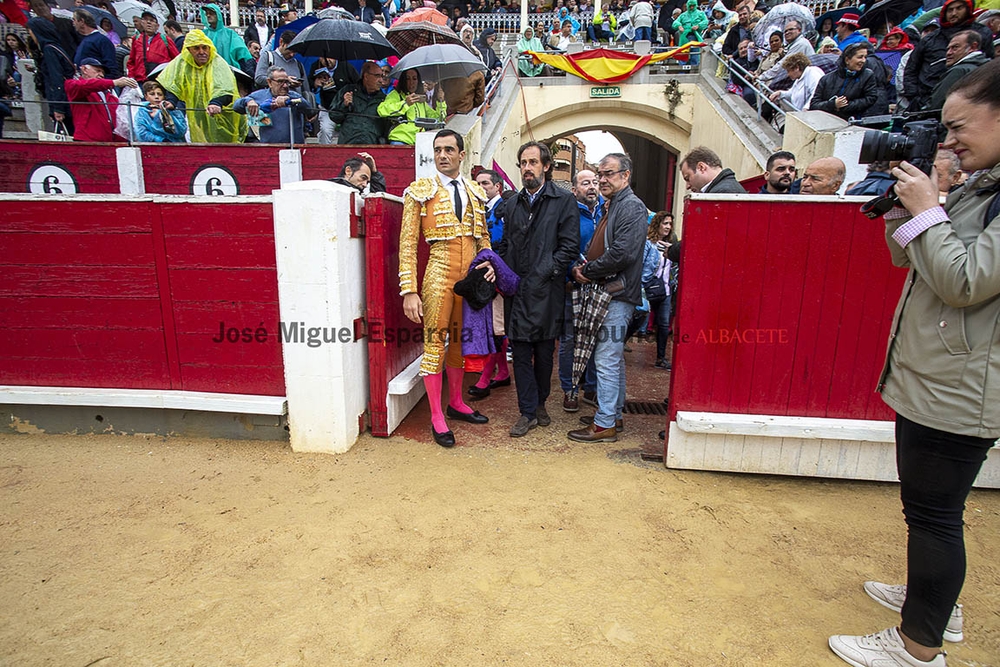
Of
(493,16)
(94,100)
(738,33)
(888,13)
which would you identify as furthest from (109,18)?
(888,13)

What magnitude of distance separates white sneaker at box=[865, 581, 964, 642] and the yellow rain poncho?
8264 mm

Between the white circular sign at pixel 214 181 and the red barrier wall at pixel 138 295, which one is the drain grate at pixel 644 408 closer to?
the red barrier wall at pixel 138 295

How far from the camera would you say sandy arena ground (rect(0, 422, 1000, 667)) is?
204cm

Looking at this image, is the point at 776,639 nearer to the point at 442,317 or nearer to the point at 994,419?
the point at 994,419

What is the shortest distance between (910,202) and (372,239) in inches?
115

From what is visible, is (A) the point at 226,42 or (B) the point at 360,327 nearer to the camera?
(B) the point at 360,327

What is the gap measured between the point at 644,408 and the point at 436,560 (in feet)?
8.66

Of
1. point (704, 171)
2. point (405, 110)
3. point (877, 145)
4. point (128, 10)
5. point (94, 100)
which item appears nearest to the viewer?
point (877, 145)

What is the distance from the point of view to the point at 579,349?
13.1 ft

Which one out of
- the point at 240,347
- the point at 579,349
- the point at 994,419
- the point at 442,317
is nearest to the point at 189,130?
the point at 240,347

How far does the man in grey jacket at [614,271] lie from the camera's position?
11.9 ft

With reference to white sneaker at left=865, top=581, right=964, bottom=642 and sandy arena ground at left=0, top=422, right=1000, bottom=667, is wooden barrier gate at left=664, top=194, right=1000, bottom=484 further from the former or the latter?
white sneaker at left=865, top=581, right=964, bottom=642

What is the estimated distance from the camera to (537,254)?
392 cm

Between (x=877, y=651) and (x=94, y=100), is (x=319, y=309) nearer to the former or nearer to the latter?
(x=877, y=651)
